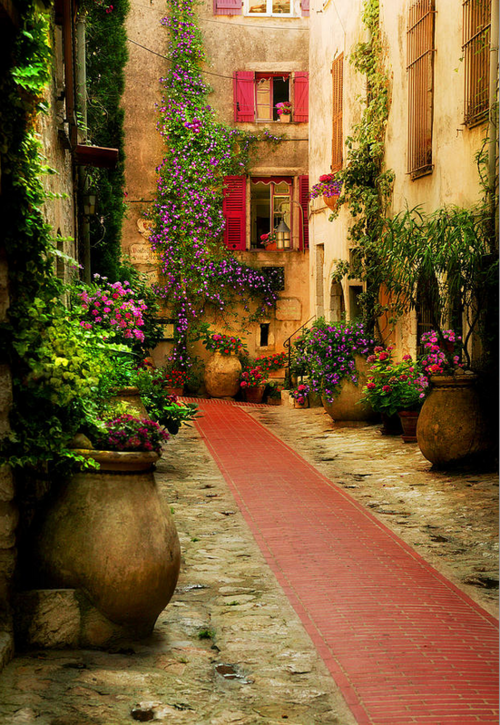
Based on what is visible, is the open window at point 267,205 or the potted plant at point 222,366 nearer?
the potted plant at point 222,366

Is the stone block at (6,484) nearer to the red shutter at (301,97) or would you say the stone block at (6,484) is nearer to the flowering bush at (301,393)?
the flowering bush at (301,393)

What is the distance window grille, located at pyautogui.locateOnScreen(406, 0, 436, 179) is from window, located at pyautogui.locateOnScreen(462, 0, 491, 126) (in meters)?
1.18

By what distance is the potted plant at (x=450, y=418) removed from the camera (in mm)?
8680

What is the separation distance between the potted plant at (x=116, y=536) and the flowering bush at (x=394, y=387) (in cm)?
661

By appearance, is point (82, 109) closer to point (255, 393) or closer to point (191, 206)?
point (191, 206)

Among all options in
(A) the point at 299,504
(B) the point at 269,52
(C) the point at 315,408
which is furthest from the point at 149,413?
(B) the point at 269,52

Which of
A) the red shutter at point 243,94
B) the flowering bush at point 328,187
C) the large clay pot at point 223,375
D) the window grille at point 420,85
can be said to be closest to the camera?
the window grille at point 420,85

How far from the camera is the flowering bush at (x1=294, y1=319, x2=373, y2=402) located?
41.8 feet

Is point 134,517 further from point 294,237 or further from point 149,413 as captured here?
point 294,237

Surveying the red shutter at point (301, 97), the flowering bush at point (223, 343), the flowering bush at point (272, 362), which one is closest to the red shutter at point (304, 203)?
the red shutter at point (301, 97)

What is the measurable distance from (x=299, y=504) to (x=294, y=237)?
12.7 m

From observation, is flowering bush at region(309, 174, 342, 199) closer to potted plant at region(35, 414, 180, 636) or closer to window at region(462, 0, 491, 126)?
window at region(462, 0, 491, 126)

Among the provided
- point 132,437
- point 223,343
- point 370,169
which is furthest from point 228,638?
point 223,343

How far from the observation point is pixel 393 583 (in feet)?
17.9
